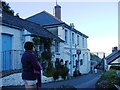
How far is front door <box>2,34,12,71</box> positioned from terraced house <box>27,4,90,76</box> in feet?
29.0

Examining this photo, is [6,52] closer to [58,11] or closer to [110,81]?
[110,81]

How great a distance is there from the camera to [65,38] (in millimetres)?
33469

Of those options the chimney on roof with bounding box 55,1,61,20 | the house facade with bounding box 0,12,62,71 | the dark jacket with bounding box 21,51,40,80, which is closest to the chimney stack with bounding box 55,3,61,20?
the chimney on roof with bounding box 55,1,61,20

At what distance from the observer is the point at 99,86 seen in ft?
40.0

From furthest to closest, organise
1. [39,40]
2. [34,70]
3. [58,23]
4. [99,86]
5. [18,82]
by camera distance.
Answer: [58,23] < [39,40] < [18,82] < [99,86] < [34,70]

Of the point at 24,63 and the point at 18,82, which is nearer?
the point at 24,63

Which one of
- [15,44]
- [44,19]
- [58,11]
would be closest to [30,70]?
[15,44]

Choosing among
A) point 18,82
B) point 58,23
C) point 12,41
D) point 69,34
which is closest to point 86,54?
point 69,34

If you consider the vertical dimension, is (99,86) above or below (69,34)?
below

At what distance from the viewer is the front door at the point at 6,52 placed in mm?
18219

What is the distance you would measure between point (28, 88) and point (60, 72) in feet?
55.1

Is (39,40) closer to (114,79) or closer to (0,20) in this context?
(0,20)

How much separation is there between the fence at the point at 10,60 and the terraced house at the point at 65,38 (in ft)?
27.6

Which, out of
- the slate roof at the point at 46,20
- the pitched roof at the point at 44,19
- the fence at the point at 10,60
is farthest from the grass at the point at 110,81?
the pitched roof at the point at 44,19
